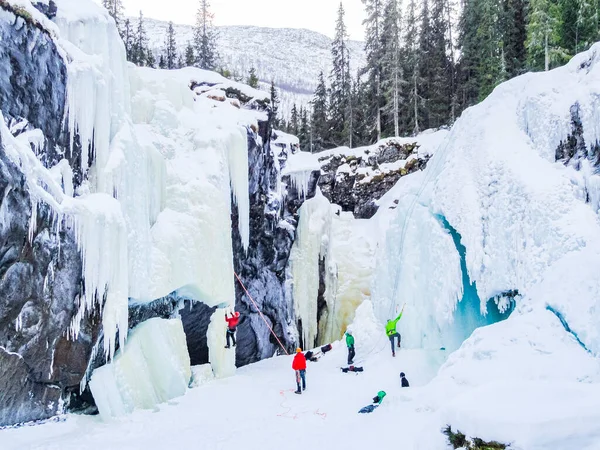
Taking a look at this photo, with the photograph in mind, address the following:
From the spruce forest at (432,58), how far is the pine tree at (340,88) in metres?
0.09

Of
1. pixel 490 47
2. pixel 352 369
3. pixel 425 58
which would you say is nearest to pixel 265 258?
pixel 352 369

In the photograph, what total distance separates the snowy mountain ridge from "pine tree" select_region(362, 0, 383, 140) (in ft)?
235

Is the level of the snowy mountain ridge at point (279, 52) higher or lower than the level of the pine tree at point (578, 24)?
higher

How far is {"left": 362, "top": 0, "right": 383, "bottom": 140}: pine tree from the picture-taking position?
31625 millimetres

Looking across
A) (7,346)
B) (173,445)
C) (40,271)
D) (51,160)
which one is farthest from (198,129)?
(173,445)

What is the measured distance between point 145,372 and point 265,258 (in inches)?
343

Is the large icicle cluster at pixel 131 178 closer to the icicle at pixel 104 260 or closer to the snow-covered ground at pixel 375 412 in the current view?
the icicle at pixel 104 260

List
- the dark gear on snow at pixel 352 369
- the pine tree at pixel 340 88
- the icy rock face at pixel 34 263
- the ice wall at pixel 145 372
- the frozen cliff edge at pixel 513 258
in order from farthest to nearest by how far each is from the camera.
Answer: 1. the pine tree at pixel 340 88
2. the dark gear on snow at pixel 352 369
3. the ice wall at pixel 145 372
4. the icy rock face at pixel 34 263
5. the frozen cliff edge at pixel 513 258

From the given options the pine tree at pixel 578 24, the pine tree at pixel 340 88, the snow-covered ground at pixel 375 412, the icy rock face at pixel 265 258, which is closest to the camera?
the snow-covered ground at pixel 375 412

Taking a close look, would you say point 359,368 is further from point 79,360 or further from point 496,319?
point 79,360

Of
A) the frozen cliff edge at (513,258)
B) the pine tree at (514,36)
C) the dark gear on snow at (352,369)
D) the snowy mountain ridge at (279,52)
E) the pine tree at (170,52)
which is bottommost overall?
the dark gear on snow at (352,369)

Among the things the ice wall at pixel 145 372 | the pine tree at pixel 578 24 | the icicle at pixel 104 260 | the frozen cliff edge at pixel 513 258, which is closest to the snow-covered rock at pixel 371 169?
the pine tree at pixel 578 24

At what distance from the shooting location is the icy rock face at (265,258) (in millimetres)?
16652

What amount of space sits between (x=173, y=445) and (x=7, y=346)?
3.42 metres
